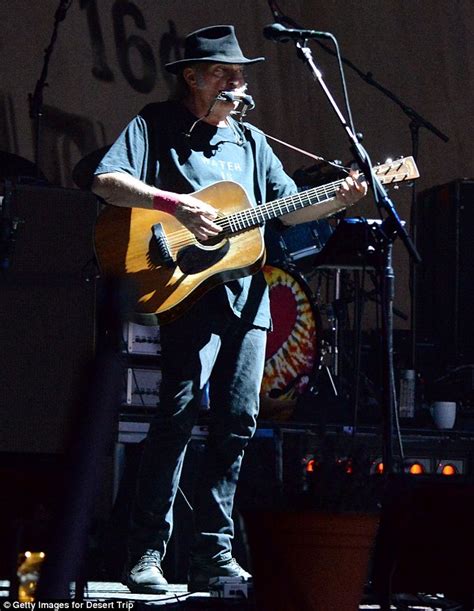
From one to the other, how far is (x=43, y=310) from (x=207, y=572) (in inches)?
69.5

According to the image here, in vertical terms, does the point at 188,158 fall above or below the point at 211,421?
above

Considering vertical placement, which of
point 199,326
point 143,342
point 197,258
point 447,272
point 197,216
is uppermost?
point 447,272

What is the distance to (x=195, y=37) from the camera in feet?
14.9

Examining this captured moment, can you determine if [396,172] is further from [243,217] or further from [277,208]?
[243,217]

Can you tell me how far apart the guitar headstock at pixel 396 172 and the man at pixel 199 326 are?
346 mm

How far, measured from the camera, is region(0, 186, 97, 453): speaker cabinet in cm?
523

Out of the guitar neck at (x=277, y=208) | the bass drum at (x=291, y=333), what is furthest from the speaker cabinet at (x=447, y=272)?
the guitar neck at (x=277, y=208)

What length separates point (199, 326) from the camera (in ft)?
14.0

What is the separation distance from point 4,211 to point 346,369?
2.56 m

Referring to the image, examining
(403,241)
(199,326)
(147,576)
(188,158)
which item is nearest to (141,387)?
(199,326)

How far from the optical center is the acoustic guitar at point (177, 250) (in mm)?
4250

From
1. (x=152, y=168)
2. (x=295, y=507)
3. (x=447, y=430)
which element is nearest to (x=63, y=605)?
(x=295, y=507)

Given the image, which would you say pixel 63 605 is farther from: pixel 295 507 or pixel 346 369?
pixel 346 369

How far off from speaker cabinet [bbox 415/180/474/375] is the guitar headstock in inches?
104
